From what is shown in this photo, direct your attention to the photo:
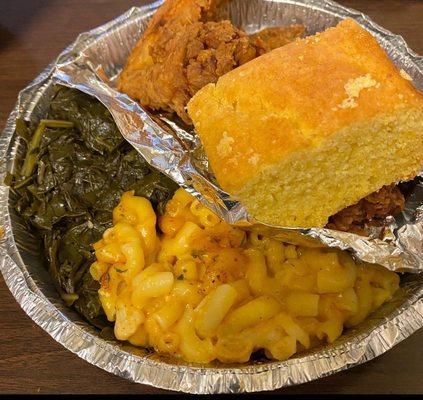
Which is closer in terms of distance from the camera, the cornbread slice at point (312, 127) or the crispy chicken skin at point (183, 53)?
the cornbread slice at point (312, 127)

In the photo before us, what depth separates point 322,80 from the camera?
59.9 inches

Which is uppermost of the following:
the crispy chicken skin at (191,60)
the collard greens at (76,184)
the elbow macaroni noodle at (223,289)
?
the crispy chicken skin at (191,60)

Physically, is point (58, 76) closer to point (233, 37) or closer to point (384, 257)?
point (233, 37)

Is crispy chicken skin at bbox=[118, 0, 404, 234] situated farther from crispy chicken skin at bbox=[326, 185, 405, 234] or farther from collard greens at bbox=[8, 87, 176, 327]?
collard greens at bbox=[8, 87, 176, 327]

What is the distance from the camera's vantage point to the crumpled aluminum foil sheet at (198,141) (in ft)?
5.15

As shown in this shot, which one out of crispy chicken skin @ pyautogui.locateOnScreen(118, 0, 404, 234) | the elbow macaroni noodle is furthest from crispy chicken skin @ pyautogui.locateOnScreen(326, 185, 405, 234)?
the elbow macaroni noodle

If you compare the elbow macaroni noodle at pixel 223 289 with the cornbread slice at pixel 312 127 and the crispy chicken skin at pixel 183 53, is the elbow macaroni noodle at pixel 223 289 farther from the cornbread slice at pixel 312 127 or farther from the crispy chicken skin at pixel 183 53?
the crispy chicken skin at pixel 183 53

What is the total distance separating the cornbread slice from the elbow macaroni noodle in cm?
19

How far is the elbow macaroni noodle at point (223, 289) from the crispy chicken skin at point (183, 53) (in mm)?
473

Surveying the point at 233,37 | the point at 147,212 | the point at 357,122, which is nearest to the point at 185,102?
the point at 233,37

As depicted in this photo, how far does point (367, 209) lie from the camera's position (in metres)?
1.71

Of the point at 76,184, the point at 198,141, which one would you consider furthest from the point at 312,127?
the point at 76,184

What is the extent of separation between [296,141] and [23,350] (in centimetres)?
128

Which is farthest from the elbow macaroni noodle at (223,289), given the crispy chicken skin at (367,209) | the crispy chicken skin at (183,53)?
the crispy chicken skin at (183,53)
